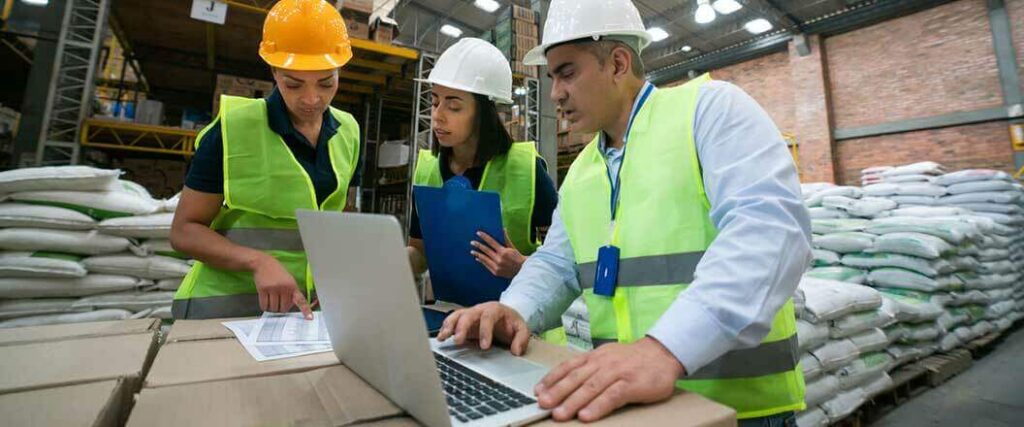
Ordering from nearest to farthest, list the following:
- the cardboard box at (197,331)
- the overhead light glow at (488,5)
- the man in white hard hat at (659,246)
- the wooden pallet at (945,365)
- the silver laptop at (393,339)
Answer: the silver laptop at (393,339) < the man in white hard hat at (659,246) < the cardboard box at (197,331) < the wooden pallet at (945,365) < the overhead light glow at (488,5)

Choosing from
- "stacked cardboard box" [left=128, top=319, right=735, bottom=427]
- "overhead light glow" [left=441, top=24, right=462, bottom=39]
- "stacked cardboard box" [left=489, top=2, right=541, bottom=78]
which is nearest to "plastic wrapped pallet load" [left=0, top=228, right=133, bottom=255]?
"stacked cardboard box" [left=128, top=319, right=735, bottom=427]

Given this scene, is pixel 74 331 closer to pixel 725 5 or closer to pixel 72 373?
pixel 72 373

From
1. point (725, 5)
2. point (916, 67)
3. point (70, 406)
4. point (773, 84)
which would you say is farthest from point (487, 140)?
point (773, 84)

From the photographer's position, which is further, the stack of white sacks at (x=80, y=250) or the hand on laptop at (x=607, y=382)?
the stack of white sacks at (x=80, y=250)

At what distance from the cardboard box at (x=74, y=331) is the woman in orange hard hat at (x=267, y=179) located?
9.5 inches

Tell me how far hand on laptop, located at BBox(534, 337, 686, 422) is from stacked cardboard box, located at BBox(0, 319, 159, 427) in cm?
60

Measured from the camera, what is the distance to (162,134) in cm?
484

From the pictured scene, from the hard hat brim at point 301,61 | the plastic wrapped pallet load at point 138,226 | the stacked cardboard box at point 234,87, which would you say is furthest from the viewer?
the stacked cardboard box at point 234,87

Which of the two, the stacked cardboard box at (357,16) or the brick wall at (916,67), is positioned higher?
the brick wall at (916,67)

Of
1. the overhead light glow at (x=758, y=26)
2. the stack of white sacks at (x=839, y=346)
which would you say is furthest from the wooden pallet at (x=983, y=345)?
the overhead light glow at (x=758, y=26)

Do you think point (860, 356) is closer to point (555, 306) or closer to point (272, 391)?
point (555, 306)

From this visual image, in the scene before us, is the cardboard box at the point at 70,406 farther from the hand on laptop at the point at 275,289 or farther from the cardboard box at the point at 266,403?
the hand on laptop at the point at 275,289

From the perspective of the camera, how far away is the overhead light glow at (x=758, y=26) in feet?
33.6

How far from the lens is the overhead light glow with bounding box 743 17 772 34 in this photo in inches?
403
